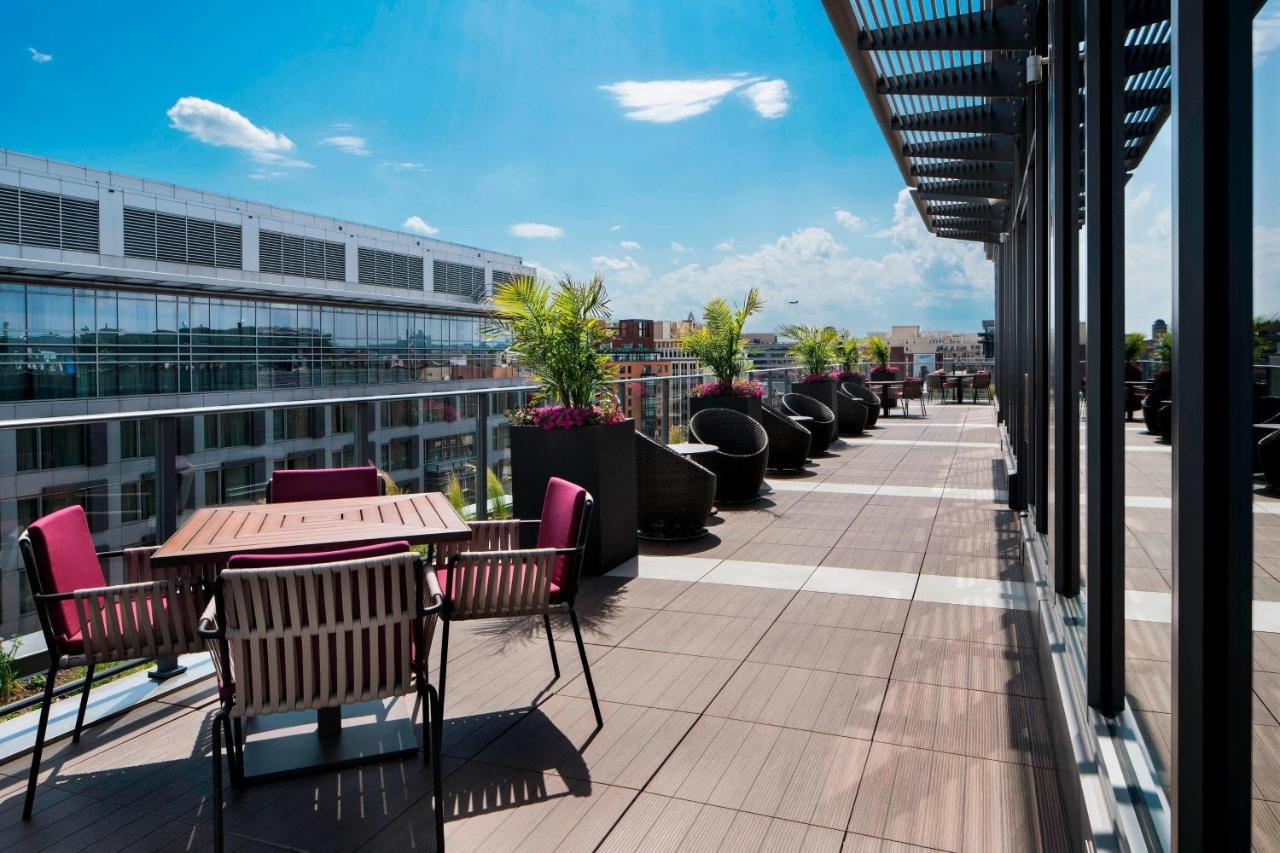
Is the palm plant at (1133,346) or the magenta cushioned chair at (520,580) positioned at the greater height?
the palm plant at (1133,346)

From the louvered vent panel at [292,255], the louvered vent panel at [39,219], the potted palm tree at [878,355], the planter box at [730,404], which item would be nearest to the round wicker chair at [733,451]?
the planter box at [730,404]

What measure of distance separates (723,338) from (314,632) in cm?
770

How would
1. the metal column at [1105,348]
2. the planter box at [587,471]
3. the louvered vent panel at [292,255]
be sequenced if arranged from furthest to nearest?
the louvered vent panel at [292,255]
the planter box at [587,471]
the metal column at [1105,348]

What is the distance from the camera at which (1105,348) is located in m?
2.22

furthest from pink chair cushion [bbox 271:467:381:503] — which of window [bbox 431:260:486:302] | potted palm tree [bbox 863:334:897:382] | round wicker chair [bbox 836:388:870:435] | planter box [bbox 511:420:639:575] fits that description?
window [bbox 431:260:486:302]

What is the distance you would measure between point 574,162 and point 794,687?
86.8 m

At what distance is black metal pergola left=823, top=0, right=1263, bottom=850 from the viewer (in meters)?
1.05

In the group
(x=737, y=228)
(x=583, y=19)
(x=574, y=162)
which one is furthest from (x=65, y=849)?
(x=574, y=162)

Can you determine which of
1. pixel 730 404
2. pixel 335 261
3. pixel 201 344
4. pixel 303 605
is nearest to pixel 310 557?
pixel 303 605

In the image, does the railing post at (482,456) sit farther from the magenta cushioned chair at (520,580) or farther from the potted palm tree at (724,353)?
the potted palm tree at (724,353)

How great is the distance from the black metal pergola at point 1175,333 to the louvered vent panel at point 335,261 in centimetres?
4154

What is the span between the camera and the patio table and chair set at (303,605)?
2336mm

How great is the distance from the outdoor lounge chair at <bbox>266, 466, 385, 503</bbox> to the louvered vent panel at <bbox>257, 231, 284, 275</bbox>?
3947 centimetres

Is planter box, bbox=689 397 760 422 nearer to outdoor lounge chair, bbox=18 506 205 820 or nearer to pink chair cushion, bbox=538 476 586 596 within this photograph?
pink chair cushion, bbox=538 476 586 596
